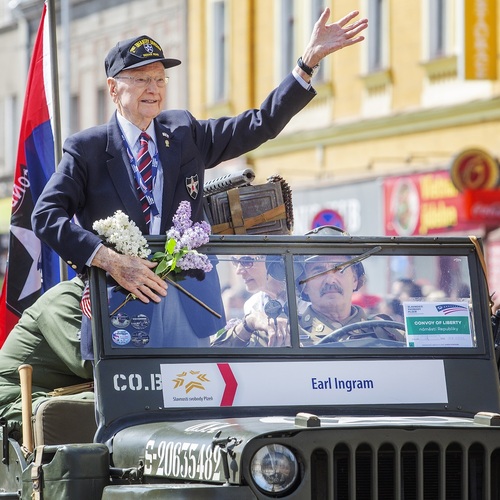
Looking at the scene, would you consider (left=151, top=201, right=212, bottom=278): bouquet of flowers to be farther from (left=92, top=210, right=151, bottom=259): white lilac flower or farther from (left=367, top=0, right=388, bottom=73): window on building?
(left=367, top=0, right=388, bottom=73): window on building

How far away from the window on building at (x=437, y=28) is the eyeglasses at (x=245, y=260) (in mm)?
A: 17179

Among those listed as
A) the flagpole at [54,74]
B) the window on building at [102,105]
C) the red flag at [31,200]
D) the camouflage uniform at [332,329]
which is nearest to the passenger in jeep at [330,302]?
the camouflage uniform at [332,329]

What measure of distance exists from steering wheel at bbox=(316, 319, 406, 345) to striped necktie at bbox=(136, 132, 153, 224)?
2.95ft

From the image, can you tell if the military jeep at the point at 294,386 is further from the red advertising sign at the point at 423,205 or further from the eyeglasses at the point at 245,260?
the red advertising sign at the point at 423,205

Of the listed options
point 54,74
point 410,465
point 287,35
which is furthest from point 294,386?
point 287,35

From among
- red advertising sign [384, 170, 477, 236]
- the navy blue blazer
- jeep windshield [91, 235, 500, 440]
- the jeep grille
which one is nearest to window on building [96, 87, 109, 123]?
red advertising sign [384, 170, 477, 236]

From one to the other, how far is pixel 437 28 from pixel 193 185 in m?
17.0

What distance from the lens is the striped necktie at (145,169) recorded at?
6.11 meters

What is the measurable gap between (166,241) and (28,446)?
0.96 meters

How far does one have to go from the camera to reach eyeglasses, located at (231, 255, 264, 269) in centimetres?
588

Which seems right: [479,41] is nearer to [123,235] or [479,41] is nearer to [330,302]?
[330,302]

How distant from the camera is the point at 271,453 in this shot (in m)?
4.84

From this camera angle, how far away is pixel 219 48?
29219mm

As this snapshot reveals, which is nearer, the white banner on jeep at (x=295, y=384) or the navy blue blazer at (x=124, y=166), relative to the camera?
the white banner on jeep at (x=295, y=384)
